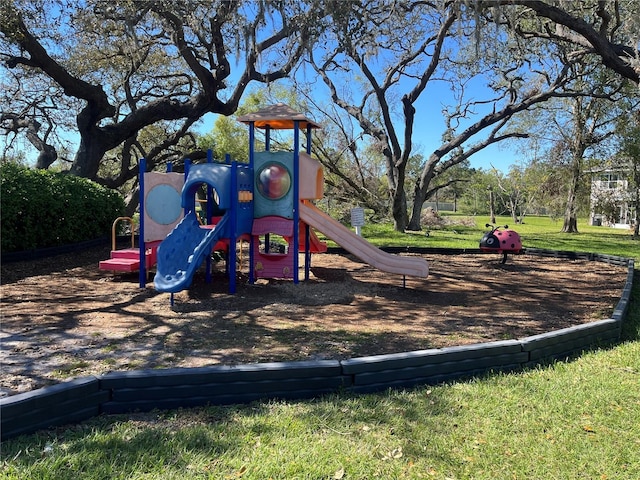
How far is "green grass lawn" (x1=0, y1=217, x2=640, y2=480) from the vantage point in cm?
226

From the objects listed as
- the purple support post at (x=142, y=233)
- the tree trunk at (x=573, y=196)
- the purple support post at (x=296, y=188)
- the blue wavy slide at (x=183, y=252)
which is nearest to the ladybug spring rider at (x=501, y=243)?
the purple support post at (x=296, y=188)

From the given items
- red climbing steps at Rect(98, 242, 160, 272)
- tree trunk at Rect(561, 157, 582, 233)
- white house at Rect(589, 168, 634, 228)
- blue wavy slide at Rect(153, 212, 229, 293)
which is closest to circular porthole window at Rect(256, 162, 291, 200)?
blue wavy slide at Rect(153, 212, 229, 293)

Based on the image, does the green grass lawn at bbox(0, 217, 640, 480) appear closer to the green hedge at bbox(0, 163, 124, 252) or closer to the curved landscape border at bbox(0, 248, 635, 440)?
the curved landscape border at bbox(0, 248, 635, 440)

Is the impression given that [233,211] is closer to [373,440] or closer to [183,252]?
[183,252]

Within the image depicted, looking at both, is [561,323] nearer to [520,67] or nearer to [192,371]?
[192,371]

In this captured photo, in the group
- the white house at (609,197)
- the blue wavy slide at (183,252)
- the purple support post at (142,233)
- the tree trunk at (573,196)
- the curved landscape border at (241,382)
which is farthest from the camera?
the tree trunk at (573,196)

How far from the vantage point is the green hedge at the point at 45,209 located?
26.2 feet

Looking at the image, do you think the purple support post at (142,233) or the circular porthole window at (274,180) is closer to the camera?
the purple support post at (142,233)

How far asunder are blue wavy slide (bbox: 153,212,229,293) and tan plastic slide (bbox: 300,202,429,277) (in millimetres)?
1436

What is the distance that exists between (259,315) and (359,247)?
265 centimetres

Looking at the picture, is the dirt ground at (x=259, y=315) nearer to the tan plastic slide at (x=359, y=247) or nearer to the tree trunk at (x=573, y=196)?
the tan plastic slide at (x=359, y=247)

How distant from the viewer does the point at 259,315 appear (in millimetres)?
5488

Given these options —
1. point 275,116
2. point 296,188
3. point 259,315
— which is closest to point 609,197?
point 296,188

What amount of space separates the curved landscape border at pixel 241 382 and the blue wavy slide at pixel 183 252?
9.05ft
